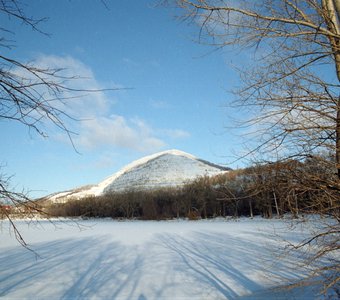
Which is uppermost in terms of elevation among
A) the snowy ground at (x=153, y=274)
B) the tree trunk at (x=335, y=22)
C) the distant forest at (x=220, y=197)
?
the tree trunk at (x=335, y=22)

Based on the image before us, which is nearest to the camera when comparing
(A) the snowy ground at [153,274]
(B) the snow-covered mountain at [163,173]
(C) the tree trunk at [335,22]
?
(C) the tree trunk at [335,22]

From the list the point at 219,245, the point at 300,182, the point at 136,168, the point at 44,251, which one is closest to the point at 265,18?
the point at 300,182

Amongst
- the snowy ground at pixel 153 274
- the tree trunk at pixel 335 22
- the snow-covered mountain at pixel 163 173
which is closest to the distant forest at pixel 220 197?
the tree trunk at pixel 335 22

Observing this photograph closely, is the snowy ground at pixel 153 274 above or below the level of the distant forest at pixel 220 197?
below

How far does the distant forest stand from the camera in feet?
12.6

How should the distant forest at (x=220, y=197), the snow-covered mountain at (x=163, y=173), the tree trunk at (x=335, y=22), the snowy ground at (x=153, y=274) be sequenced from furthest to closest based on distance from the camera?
the snow-covered mountain at (x=163, y=173), the snowy ground at (x=153, y=274), the distant forest at (x=220, y=197), the tree trunk at (x=335, y=22)

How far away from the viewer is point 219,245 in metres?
13.7

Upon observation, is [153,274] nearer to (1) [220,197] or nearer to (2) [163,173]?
(1) [220,197]

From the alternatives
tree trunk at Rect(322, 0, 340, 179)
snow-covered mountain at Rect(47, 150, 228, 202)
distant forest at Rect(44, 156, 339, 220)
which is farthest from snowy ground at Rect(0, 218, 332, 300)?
snow-covered mountain at Rect(47, 150, 228, 202)

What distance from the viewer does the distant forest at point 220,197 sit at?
3.84 metres

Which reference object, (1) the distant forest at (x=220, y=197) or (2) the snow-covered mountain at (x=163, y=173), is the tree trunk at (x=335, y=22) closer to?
(1) the distant forest at (x=220, y=197)

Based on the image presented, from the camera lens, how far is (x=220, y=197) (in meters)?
37.1

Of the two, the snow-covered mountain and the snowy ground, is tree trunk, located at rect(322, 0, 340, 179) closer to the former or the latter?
the snowy ground

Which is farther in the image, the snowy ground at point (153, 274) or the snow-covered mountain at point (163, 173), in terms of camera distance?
the snow-covered mountain at point (163, 173)
